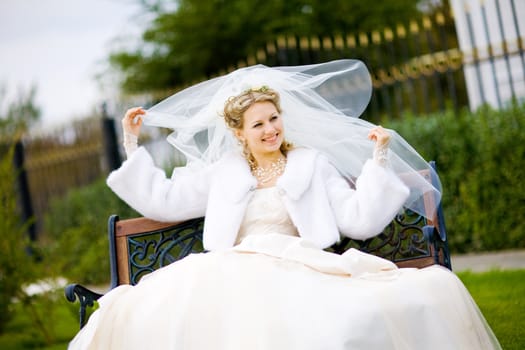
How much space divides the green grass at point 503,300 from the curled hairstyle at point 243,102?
1937 millimetres

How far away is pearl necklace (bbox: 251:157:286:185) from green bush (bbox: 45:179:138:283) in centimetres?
410

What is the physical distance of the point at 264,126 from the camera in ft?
14.0

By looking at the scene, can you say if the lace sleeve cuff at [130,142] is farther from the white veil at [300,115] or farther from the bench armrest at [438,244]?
the bench armrest at [438,244]

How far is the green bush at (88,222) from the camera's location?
9719mm

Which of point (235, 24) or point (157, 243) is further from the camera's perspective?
point (235, 24)

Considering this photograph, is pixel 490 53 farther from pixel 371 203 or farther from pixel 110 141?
pixel 110 141

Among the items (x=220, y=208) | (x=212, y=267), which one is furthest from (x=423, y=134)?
(x=212, y=267)

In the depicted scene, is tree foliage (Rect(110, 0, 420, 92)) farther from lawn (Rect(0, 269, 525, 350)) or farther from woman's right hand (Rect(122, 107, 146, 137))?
woman's right hand (Rect(122, 107, 146, 137))

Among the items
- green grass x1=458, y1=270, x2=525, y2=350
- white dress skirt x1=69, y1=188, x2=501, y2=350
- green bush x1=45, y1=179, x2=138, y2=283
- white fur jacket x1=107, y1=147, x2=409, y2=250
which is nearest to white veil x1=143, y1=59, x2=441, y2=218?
white fur jacket x1=107, y1=147, x2=409, y2=250

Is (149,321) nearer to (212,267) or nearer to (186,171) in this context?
(212,267)

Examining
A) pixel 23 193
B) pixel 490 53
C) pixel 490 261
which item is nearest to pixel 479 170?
pixel 490 261

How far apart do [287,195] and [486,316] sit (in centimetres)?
189

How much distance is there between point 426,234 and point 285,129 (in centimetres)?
117

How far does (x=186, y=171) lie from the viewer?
4.47 m
